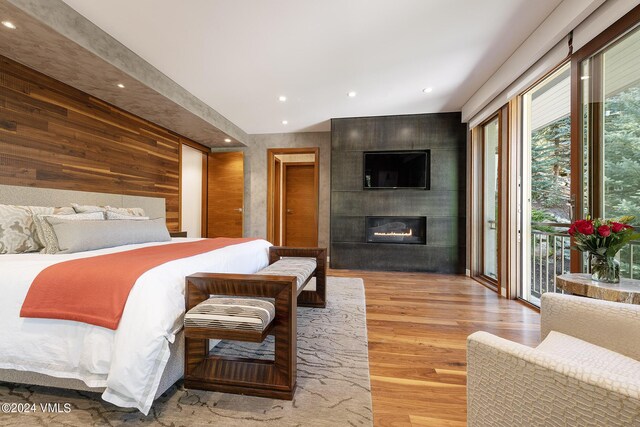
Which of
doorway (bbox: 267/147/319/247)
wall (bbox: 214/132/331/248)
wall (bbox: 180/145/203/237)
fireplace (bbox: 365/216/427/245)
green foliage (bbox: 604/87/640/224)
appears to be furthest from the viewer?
doorway (bbox: 267/147/319/247)

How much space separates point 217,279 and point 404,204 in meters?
3.56

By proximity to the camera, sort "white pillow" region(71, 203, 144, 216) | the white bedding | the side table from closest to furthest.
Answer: the white bedding < the side table < "white pillow" region(71, 203, 144, 216)

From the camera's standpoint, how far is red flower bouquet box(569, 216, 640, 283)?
1.41 metres

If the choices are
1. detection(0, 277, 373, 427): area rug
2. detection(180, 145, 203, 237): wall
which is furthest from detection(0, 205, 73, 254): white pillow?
detection(180, 145, 203, 237): wall

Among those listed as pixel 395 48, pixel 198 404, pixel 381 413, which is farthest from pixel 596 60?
pixel 198 404

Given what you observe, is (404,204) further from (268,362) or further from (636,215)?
(268,362)

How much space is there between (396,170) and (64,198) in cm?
419

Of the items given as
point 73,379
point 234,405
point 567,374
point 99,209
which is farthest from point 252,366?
point 99,209

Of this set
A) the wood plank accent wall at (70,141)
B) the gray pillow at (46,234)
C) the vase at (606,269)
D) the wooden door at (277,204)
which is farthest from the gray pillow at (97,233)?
the wooden door at (277,204)

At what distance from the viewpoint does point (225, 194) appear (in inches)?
218

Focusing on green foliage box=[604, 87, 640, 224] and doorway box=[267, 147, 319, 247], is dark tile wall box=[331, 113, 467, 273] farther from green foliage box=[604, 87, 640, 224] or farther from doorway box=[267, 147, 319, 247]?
green foliage box=[604, 87, 640, 224]

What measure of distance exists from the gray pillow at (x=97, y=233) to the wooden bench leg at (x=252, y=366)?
1165 mm

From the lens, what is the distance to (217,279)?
4.61 ft

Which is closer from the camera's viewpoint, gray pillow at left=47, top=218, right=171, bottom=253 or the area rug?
the area rug
